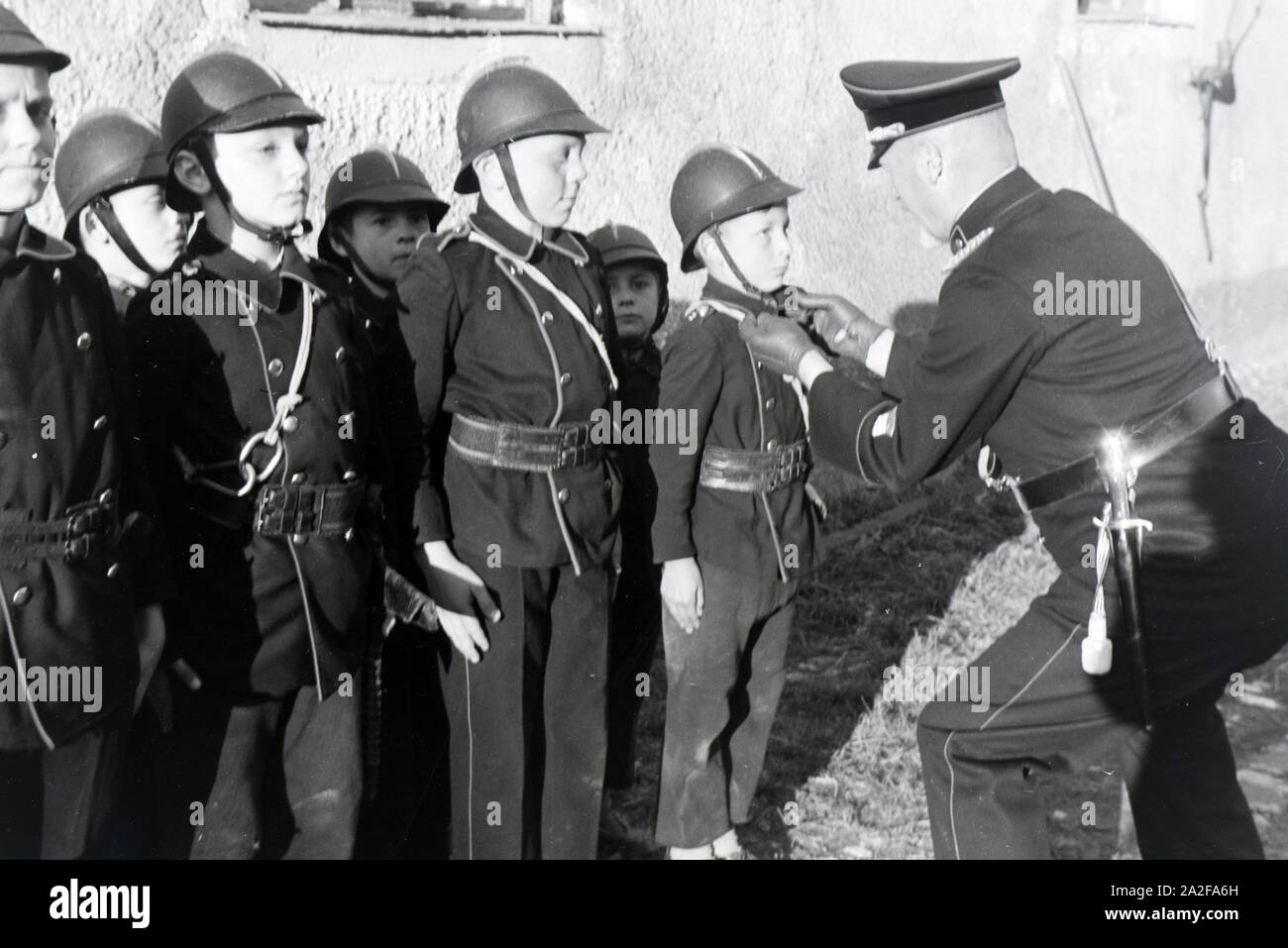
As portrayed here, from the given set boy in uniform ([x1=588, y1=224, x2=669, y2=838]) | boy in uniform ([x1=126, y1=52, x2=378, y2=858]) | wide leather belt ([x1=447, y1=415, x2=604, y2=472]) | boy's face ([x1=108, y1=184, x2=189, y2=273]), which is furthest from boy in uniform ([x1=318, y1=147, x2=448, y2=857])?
boy in uniform ([x1=588, y1=224, x2=669, y2=838])

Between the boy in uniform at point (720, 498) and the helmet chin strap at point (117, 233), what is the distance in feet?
4.53

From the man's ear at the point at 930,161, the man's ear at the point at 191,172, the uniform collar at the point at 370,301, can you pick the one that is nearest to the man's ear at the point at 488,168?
the uniform collar at the point at 370,301

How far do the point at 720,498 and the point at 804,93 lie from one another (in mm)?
3617

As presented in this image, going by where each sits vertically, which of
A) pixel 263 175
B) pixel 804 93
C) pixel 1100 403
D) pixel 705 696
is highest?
pixel 804 93

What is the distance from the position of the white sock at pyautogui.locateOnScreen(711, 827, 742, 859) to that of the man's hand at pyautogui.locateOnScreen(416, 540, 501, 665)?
104 centimetres

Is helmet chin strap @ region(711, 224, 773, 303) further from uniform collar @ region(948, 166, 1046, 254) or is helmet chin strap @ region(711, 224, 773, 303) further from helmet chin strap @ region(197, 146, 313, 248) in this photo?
helmet chin strap @ region(197, 146, 313, 248)

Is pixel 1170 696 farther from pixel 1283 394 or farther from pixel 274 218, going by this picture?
pixel 1283 394

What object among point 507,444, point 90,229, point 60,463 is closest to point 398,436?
point 507,444

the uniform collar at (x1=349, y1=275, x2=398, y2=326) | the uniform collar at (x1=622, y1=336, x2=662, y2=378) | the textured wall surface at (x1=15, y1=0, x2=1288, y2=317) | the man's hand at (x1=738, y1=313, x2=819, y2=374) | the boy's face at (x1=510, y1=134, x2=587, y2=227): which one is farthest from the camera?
the textured wall surface at (x1=15, y1=0, x2=1288, y2=317)

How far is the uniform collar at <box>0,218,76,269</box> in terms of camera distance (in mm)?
2328

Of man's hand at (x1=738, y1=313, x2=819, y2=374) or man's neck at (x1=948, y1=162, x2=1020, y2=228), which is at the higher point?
man's neck at (x1=948, y1=162, x2=1020, y2=228)

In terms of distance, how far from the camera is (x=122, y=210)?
316 cm

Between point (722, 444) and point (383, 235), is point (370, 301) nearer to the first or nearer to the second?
point (383, 235)

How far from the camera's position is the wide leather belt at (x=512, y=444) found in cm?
310
